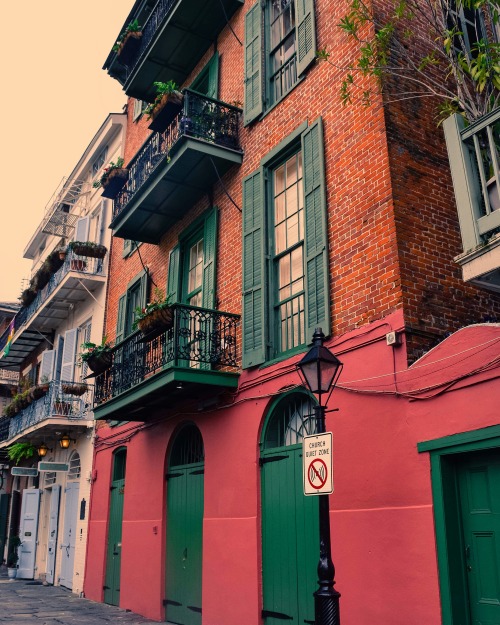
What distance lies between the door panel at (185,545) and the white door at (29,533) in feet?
31.2

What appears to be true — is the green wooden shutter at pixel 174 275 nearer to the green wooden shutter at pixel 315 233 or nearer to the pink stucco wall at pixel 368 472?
the pink stucco wall at pixel 368 472

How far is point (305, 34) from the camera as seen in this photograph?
959cm

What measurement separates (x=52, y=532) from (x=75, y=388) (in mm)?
4427

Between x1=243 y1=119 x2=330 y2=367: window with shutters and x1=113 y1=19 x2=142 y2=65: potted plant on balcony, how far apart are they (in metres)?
7.04

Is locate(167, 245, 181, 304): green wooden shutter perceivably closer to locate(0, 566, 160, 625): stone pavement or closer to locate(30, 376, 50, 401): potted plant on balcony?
locate(0, 566, 160, 625): stone pavement

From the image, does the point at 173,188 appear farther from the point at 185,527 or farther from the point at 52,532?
the point at 52,532

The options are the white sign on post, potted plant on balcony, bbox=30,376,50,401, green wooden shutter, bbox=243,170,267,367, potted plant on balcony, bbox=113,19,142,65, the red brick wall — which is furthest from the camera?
potted plant on balcony, bbox=30,376,50,401

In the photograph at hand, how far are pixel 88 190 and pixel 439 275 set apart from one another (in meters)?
15.8

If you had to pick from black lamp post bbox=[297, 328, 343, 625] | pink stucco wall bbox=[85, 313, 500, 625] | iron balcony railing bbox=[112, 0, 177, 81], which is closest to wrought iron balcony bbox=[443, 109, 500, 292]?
pink stucco wall bbox=[85, 313, 500, 625]

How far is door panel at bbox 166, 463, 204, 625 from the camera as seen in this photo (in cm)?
985

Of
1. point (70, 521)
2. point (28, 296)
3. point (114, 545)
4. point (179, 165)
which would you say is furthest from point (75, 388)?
point (179, 165)

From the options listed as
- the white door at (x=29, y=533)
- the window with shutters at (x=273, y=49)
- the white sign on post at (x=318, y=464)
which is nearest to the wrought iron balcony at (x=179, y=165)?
the window with shutters at (x=273, y=49)

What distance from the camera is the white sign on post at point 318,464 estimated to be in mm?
5660

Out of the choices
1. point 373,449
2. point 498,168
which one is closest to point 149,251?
point 373,449
